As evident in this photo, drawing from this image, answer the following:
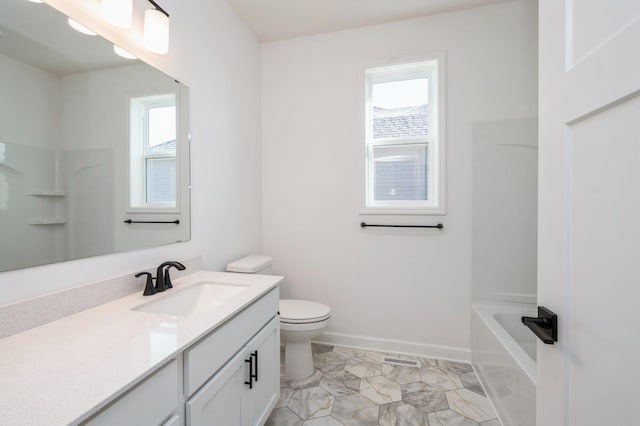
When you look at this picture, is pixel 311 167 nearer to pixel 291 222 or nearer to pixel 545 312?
pixel 291 222

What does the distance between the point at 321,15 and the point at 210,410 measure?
8.39ft

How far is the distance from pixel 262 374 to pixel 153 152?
124cm

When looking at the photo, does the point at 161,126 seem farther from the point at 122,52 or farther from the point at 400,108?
the point at 400,108

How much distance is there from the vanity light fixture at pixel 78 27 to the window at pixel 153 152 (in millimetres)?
276

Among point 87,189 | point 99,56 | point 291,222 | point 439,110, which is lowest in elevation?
point 291,222

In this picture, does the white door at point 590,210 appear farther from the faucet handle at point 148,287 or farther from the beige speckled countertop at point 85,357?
the faucet handle at point 148,287

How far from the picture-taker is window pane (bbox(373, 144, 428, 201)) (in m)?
2.26

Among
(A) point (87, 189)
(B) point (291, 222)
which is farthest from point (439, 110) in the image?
(A) point (87, 189)

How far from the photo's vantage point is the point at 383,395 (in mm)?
1714

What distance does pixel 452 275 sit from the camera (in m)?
2.13

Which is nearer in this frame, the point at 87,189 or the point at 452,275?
the point at 87,189

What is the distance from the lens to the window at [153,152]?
129cm

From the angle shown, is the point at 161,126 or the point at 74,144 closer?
the point at 74,144

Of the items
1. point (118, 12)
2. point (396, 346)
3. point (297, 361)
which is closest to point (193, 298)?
point (297, 361)
